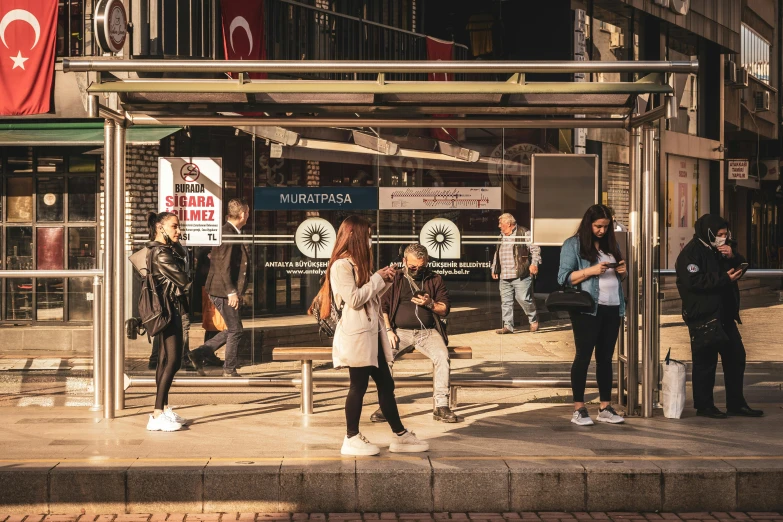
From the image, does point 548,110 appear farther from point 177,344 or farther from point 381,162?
point 177,344

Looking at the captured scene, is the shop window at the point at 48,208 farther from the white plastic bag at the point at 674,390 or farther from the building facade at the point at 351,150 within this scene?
the white plastic bag at the point at 674,390

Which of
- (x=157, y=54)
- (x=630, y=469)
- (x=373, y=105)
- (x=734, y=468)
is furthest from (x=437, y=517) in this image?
(x=157, y=54)

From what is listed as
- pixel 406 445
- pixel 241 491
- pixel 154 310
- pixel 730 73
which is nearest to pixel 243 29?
pixel 154 310

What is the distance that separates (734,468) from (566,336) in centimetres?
337

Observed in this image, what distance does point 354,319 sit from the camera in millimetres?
7621

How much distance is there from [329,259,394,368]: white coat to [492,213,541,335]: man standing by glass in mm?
2730

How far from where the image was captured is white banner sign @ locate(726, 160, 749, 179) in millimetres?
31469

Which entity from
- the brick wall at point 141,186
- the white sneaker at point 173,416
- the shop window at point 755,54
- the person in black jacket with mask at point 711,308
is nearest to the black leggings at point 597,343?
the person in black jacket with mask at point 711,308

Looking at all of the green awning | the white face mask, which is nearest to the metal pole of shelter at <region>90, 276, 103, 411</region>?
the white face mask

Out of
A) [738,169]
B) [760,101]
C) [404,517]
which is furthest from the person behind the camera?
[760,101]

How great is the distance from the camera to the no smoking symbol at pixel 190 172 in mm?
10086

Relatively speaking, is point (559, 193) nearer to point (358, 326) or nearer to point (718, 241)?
point (718, 241)

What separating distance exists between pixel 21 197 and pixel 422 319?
968cm

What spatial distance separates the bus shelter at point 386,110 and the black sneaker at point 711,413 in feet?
1.52
